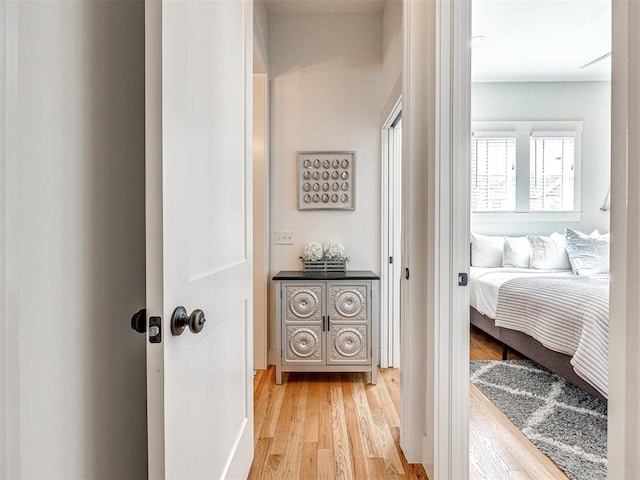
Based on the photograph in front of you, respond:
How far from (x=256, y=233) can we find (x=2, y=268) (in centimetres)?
252

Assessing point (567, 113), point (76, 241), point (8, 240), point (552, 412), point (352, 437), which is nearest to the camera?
point (8, 240)

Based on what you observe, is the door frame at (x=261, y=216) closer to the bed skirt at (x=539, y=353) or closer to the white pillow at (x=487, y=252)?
the bed skirt at (x=539, y=353)

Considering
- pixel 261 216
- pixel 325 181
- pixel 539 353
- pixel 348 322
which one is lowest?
pixel 539 353

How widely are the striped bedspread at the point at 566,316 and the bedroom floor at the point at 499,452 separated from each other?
1.82ft

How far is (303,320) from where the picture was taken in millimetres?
2865

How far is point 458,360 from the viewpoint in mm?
1571

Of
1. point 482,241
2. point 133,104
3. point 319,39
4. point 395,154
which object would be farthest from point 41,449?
point 482,241

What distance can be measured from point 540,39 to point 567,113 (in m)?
1.43

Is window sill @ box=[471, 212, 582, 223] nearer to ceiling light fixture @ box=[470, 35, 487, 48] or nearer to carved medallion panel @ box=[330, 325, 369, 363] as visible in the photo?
ceiling light fixture @ box=[470, 35, 487, 48]

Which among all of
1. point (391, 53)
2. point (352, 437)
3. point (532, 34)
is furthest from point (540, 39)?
point (352, 437)

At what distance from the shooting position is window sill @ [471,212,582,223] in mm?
4668

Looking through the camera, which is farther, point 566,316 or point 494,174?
point 494,174

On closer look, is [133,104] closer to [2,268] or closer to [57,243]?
[57,243]

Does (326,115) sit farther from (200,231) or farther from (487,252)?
(487,252)
